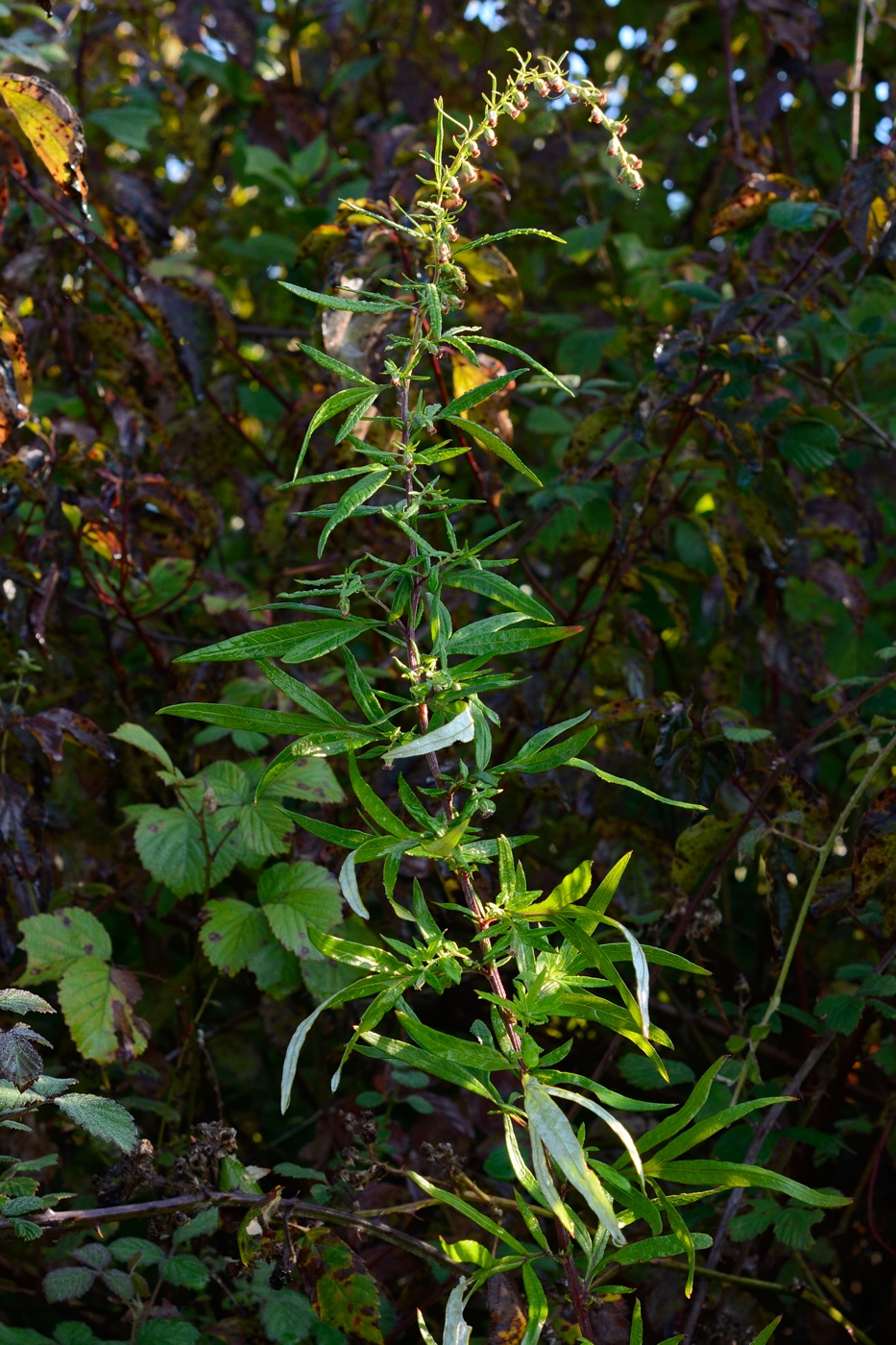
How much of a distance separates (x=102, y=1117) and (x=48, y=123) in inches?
43.7

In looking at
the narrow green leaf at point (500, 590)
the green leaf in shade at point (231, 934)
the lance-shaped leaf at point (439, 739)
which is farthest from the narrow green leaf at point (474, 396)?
the green leaf in shade at point (231, 934)

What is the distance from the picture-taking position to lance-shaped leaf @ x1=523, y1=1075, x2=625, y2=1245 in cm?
66

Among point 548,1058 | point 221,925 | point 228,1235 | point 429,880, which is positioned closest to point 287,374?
point 429,880

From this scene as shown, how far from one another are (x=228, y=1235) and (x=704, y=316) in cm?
152

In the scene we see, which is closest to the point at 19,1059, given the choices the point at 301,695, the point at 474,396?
the point at 301,695

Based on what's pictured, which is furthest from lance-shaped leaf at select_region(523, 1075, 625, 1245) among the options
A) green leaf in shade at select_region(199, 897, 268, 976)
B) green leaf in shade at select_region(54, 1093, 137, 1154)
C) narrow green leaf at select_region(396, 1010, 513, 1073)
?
green leaf in shade at select_region(199, 897, 268, 976)

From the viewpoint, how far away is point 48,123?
1.40 metres

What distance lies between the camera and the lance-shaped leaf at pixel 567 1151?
660mm

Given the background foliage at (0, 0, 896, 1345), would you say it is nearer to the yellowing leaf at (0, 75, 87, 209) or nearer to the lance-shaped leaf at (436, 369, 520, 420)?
the yellowing leaf at (0, 75, 87, 209)

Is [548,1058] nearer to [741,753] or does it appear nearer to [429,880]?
[741,753]

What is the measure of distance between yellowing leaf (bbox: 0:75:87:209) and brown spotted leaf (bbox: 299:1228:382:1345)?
1.18 meters

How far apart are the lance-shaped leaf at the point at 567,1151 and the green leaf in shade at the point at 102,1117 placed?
40cm

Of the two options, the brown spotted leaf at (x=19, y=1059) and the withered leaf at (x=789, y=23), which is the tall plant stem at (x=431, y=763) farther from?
the withered leaf at (x=789, y=23)

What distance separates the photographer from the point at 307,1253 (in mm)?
1103
